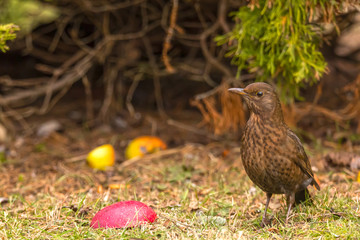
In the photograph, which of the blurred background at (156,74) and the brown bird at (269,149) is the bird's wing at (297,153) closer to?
the brown bird at (269,149)

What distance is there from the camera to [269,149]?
292 centimetres

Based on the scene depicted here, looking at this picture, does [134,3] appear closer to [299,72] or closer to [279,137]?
[299,72]

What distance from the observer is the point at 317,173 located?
425 cm

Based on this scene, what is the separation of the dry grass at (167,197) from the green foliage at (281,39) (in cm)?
90

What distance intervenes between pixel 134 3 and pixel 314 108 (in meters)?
2.21

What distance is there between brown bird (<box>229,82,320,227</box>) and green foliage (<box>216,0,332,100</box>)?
0.87 meters

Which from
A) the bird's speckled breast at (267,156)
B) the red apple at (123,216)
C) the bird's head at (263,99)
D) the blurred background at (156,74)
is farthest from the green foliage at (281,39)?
the red apple at (123,216)

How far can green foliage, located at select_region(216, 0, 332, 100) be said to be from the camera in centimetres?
370

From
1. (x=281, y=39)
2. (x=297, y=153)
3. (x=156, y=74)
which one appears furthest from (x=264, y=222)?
(x=156, y=74)

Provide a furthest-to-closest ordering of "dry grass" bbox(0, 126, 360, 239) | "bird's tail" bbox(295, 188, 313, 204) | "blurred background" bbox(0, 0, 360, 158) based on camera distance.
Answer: "blurred background" bbox(0, 0, 360, 158) < "bird's tail" bbox(295, 188, 313, 204) < "dry grass" bbox(0, 126, 360, 239)

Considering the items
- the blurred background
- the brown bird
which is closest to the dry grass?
the brown bird

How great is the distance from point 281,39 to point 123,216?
71.8 inches

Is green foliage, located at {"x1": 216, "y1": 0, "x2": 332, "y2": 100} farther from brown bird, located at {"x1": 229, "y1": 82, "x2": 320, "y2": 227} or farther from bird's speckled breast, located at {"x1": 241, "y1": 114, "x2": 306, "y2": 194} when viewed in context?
bird's speckled breast, located at {"x1": 241, "y1": 114, "x2": 306, "y2": 194}

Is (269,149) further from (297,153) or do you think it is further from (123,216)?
(123,216)
